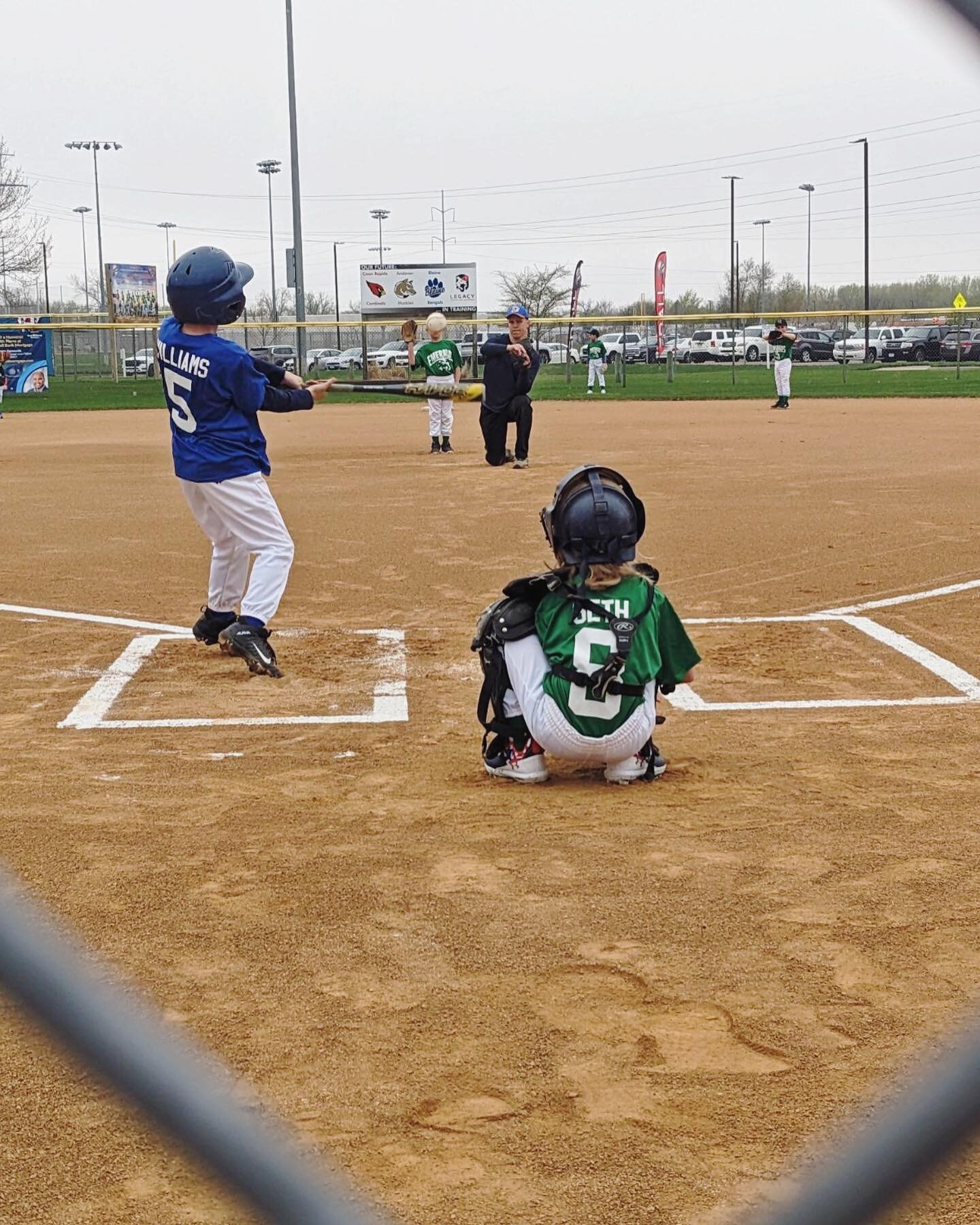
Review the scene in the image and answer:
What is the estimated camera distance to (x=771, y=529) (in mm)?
11234

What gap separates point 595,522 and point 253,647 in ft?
8.59

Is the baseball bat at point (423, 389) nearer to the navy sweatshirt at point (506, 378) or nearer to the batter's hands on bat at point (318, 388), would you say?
the batter's hands on bat at point (318, 388)

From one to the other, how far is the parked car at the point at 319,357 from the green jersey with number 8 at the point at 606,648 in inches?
1907

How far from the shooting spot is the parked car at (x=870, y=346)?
5247cm

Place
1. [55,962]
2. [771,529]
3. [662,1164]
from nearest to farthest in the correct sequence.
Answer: [55,962]
[662,1164]
[771,529]

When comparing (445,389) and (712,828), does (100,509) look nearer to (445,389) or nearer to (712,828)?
(445,389)

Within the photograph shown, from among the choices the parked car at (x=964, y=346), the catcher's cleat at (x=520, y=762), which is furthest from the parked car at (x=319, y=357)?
the catcher's cleat at (x=520, y=762)

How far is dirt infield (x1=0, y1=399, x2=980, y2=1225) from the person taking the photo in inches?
100

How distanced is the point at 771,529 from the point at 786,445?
8.49 meters

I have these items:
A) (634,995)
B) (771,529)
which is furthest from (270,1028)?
(771,529)

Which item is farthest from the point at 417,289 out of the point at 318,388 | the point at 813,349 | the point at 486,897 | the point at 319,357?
the point at 486,897

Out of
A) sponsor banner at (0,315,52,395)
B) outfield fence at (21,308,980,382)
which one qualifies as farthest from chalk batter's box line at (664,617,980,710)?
sponsor banner at (0,315,52,395)

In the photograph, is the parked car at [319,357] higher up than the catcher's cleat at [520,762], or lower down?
higher up

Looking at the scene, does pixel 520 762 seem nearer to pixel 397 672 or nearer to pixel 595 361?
pixel 397 672
